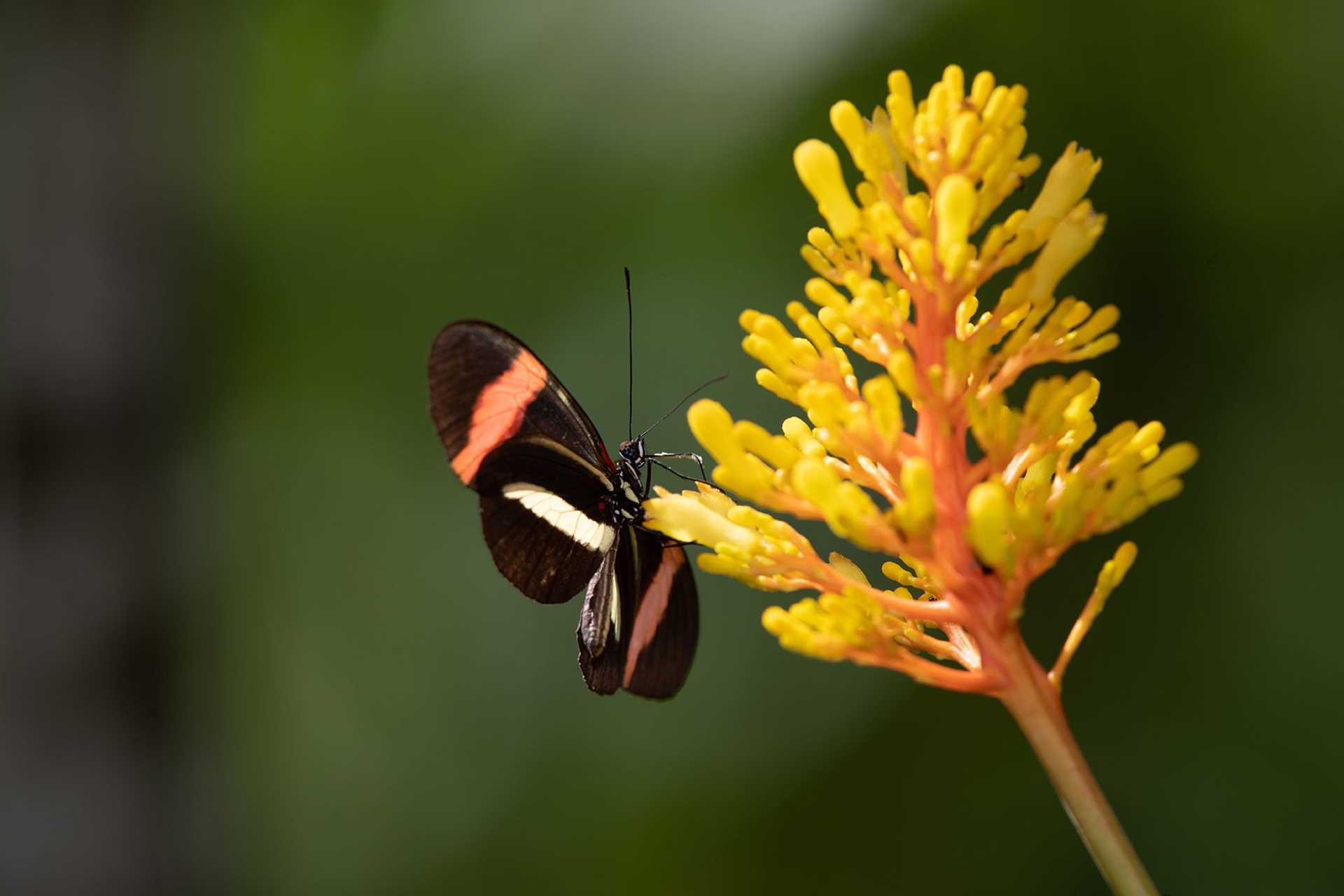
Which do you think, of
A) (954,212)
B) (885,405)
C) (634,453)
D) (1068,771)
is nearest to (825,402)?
(885,405)

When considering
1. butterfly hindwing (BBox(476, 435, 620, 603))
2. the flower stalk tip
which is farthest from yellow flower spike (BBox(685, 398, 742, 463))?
butterfly hindwing (BBox(476, 435, 620, 603))

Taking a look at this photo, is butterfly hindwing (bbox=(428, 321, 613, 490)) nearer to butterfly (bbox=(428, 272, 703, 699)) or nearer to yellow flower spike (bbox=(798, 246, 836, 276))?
butterfly (bbox=(428, 272, 703, 699))

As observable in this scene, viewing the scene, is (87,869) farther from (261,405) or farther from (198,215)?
(198,215)

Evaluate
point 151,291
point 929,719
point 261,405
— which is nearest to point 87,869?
point 261,405

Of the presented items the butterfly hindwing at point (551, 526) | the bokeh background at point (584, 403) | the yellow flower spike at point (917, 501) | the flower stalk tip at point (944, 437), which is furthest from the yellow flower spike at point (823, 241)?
the bokeh background at point (584, 403)

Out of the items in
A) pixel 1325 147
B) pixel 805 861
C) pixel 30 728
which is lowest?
pixel 805 861

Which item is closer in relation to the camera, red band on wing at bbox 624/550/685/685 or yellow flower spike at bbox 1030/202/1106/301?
yellow flower spike at bbox 1030/202/1106/301

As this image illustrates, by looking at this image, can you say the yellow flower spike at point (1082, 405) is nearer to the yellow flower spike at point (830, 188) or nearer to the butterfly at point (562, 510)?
the yellow flower spike at point (830, 188)
